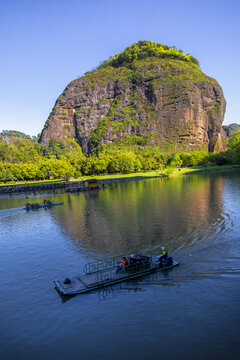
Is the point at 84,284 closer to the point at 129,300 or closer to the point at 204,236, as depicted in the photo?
the point at 129,300

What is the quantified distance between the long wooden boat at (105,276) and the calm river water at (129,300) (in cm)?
63

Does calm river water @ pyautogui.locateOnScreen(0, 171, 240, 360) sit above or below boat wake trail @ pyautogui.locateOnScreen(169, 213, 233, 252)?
below

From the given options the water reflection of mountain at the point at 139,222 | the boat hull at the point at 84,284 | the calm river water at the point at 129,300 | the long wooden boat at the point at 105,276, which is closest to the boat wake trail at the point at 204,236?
the calm river water at the point at 129,300

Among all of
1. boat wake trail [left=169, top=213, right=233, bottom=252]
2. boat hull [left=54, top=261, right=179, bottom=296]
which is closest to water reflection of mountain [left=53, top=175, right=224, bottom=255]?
boat wake trail [left=169, top=213, right=233, bottom=252]

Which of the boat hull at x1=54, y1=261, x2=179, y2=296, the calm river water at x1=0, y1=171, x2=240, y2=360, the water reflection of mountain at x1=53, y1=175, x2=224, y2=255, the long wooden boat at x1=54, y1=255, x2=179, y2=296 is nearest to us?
the calm river water at x1=0, y1=171, x2=240, y2=360

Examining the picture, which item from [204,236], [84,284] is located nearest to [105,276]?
[84,284]

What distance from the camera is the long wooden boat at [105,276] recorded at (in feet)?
79.6

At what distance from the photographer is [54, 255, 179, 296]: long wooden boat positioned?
24266 millimetres

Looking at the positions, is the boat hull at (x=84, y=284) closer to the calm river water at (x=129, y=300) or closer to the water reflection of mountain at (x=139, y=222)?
the calm river water at (x=129, y=300)

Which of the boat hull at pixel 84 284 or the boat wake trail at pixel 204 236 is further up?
the boat wake trail at pixel 204 236

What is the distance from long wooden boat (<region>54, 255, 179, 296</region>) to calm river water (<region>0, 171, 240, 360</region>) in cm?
63

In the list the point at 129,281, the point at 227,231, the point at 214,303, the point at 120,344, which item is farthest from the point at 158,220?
the point at 120,344

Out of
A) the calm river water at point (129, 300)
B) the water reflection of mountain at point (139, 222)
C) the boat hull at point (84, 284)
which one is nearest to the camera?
the calm river water at point (129, 300)

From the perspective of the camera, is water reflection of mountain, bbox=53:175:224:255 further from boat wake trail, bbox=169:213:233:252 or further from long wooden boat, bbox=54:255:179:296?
long wooden boat, bbox=54:255:179:296
